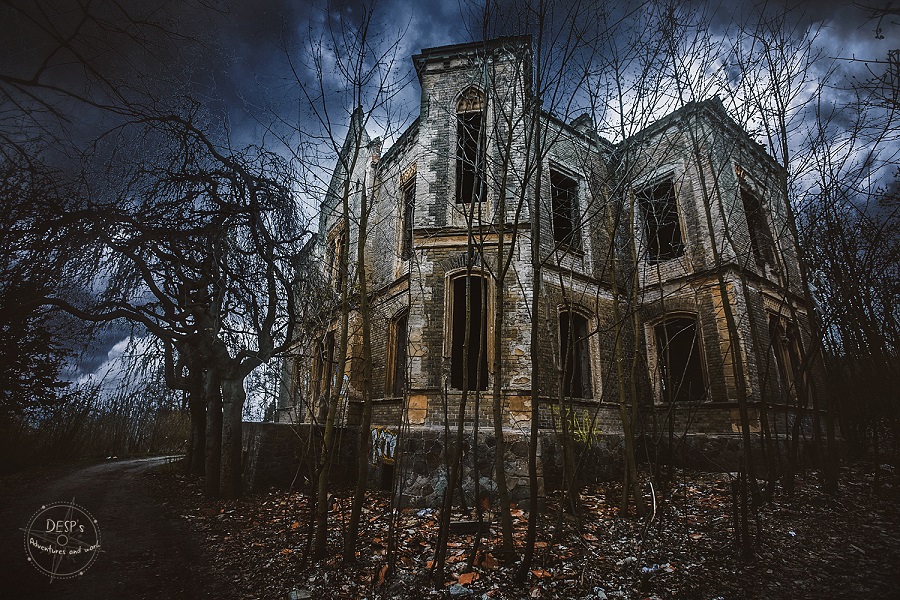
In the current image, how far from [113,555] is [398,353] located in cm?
642

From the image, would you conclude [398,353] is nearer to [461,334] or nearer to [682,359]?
[461,334]

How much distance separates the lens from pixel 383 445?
825cm

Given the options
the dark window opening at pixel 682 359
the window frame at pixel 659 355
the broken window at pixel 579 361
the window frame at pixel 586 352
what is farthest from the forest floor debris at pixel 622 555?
the dark window opening at pixel 682 359

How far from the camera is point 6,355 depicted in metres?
2.53

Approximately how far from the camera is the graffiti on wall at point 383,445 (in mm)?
8063

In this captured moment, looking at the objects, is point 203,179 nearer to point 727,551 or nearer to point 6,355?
point 6,355

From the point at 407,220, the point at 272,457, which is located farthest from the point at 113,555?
the point at 407,220

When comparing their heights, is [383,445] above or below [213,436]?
below

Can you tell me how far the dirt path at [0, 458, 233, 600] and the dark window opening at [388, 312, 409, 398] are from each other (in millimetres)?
4816

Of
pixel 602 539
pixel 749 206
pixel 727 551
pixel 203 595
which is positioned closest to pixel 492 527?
pixel 602 539

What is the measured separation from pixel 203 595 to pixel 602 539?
4339 mm

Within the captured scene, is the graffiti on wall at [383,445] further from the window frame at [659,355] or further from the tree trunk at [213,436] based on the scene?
the window frame at [659,355]

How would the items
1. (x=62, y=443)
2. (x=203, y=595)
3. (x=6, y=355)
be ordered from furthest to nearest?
(x=62, y=443), (x=203, y=595), (x=6, y=355)

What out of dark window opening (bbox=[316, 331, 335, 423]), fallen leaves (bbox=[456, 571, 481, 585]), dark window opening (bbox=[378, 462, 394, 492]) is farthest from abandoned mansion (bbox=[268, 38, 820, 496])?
fallen leaves (bbox=[456, 571, 481, 585])
